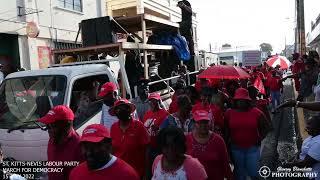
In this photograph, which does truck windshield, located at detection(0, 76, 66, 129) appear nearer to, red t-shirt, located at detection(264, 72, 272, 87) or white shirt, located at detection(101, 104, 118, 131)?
white shirt, located at detection(101, 104, 118, 131)

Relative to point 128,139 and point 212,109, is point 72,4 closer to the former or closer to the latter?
point 212,109

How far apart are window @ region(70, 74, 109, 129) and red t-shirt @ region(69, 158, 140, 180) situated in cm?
230

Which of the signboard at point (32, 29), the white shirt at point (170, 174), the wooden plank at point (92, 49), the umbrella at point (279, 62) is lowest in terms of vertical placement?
the white shirt at point (170, 174)

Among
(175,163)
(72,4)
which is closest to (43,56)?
(72,4)

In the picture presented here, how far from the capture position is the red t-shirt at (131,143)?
4012 millimetres

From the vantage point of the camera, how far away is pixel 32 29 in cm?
1271

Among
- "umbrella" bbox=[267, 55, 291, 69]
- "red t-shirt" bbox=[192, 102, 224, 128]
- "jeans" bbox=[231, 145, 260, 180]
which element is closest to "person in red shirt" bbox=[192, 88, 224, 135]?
"red t-shirt" bbox=[192, 102, 224, 128]

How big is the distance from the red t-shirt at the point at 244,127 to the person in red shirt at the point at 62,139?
2372 millimetres

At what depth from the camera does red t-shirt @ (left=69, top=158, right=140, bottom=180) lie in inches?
106

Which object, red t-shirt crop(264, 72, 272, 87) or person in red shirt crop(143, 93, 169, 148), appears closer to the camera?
person in red shirt crop(143, 93, 169, 148)

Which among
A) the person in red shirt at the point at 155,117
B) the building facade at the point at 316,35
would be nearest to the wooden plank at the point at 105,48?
the person in red shirt at the point at 155,117

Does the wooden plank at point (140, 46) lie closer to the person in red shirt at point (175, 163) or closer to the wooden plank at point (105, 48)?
the wooden plank at point (105, 48)

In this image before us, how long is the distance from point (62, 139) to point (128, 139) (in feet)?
2.39

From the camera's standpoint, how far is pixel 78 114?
520 cm
